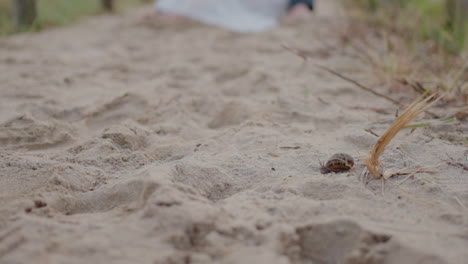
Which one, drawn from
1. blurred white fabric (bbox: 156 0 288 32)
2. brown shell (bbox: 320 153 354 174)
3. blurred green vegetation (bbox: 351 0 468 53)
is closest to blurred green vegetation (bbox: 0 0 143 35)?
blurred white fabric (bbox: 156 0 288 32)

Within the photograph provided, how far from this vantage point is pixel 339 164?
3.45 feet

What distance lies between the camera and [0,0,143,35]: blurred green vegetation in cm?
310

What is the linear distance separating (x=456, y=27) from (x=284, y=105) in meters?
1.29

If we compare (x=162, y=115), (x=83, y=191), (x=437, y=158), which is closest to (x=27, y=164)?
(x=83, y=191)

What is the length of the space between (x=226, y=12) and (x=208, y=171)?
107 inches

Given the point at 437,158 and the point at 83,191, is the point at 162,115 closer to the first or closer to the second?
the point at 83,191

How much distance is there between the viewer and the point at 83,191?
39.5 inches

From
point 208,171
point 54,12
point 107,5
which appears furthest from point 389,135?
point 107,5

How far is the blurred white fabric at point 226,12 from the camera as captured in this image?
3.36 m

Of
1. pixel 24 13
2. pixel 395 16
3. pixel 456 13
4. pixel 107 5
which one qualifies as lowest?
pixel 107 5

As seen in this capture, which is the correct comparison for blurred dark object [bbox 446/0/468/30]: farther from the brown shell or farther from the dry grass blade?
the brown shell

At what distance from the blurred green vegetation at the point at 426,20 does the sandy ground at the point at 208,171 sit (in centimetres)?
56

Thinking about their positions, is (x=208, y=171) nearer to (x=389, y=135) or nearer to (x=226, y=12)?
(x=389, y=135)

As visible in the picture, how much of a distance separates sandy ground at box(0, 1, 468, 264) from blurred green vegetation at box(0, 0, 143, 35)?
109 centimetres
